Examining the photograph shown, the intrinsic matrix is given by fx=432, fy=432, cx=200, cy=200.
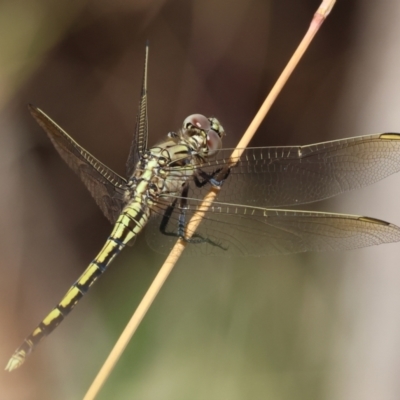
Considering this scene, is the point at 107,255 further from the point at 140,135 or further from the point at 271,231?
the point at 271,231

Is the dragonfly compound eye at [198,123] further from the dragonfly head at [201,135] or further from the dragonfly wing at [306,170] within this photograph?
the dragonfly wing at [306,170]

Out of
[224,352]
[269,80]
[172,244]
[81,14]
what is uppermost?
[269,80]

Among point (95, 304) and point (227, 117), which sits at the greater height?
point (227, 117)

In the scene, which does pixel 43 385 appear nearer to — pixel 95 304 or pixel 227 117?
pixel 95 304

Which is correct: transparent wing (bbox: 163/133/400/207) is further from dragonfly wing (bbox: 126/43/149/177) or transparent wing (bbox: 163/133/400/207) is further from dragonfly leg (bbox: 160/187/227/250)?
dragonfly wing (bbox: 126/43/149/177)

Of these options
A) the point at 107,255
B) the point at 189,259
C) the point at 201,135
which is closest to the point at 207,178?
the point at 201,135

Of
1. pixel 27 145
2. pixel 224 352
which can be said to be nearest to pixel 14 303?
pixel 27 145

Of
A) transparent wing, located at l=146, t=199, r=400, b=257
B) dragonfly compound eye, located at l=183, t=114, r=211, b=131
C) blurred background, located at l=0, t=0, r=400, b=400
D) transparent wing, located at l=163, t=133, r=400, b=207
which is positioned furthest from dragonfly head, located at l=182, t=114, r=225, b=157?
blurred background, located at l=0, t=0, r=400, b=400
